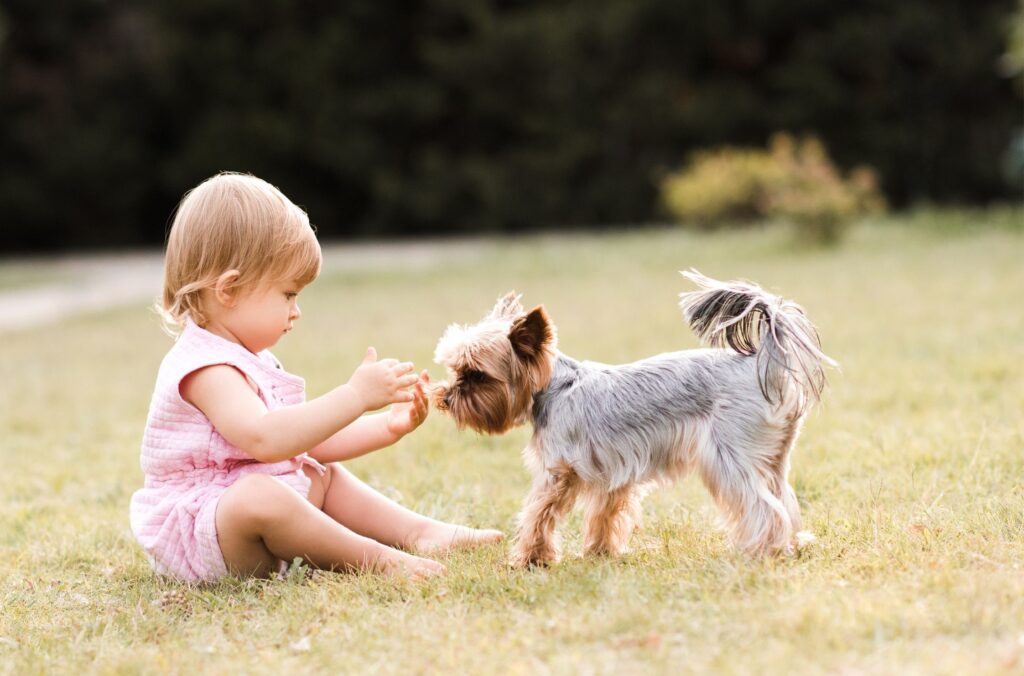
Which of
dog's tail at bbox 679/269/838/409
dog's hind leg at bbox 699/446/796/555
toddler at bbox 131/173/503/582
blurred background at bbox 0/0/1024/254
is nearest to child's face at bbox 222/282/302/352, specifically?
toddler at bbox 131/173/503/582

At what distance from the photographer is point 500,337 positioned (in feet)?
13.4

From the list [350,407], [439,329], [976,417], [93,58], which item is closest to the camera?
[350,407]

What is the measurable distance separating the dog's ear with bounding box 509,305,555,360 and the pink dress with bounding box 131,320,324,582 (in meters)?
0.94

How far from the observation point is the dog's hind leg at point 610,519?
414 cm

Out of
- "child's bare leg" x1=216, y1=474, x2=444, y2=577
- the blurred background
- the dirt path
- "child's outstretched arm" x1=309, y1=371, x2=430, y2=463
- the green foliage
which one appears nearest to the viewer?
"child's bare leg" x1=216, y1=474, x2=444, y2=577

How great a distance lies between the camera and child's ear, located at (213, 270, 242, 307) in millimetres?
4047

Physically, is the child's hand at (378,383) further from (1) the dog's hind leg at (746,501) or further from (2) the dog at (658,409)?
(1) the dog's hind leg at (746,501)

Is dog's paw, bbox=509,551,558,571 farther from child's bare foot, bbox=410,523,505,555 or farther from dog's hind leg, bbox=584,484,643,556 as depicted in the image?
child's bare foot, bbox=410,523,505,555

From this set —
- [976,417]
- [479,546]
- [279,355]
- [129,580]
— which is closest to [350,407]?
[479,546]

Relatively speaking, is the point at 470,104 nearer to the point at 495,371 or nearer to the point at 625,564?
the point at 495,371

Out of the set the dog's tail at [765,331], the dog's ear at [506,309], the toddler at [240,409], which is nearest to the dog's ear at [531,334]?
the dog's ear at [506,309]

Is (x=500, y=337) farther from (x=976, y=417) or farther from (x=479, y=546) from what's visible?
(x=976, y=417)

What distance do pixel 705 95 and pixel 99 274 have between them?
1427 centimetres

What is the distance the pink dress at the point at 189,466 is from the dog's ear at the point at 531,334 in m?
0.94
